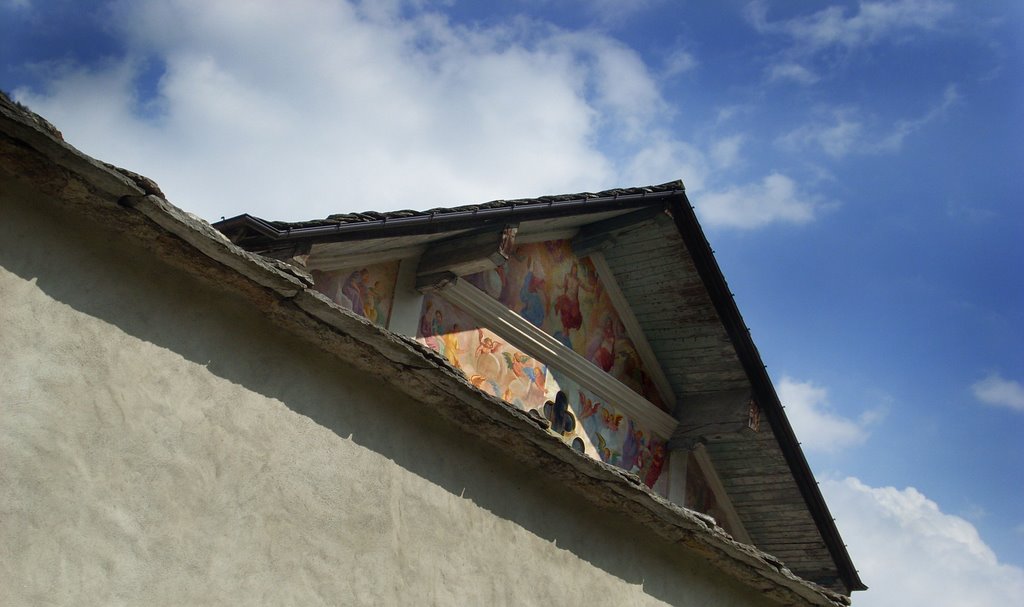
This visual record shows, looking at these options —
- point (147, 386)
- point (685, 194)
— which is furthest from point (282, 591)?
point (685, 194)

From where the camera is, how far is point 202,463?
14.7ft

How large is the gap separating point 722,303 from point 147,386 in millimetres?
7396

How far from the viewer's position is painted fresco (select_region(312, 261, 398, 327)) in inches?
320

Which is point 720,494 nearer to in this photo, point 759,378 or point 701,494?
point 701,494

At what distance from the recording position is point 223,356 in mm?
4699

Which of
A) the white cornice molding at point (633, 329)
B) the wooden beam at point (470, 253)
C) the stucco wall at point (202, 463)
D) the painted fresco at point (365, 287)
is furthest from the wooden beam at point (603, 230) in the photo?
the stucco wall at point (202, 463)

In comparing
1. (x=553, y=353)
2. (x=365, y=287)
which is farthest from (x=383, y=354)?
(x=553, y=353)

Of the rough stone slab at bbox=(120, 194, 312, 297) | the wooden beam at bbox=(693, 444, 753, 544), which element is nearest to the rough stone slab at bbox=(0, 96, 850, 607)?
the rough stone slab at bbox=(120, 194, 312, 297)

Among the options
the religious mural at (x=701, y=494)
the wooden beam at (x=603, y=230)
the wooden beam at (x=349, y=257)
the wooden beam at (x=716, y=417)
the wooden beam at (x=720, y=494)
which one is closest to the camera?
the wooden beam at (x=349, y=257)

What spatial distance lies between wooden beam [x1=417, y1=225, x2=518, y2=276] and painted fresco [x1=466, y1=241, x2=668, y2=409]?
43cm

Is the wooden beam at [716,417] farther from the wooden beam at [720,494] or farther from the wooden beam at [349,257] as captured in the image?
the wooden beam at [349,257]

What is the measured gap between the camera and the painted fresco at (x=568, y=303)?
32.6 feet

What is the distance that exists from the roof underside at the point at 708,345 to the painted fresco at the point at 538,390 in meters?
0.84

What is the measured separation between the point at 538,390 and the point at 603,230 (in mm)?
1648
